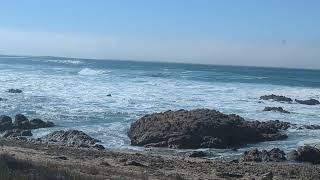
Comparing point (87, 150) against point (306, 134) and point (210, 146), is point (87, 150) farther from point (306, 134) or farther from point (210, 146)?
point (306, 134)

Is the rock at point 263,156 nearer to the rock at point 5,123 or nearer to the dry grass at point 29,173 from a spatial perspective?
the dry grass at point 29,173

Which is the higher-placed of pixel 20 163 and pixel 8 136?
pixel 20 163

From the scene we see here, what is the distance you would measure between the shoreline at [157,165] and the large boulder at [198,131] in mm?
3505

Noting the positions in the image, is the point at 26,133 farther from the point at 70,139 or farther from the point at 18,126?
the point at 70,139

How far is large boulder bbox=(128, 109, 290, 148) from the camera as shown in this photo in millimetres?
22125

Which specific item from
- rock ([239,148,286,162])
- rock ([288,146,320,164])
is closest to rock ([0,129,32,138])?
rock ([239,148,286,162])

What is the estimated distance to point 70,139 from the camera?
73.0ft

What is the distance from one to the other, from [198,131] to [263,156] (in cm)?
415

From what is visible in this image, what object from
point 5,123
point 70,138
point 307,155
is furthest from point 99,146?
point 307,155

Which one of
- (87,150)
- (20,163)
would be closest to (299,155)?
(87,150)

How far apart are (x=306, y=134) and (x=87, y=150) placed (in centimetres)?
1082

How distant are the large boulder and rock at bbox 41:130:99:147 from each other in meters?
1.86

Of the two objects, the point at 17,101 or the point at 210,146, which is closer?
the point at 210,146

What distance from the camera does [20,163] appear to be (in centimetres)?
1156
